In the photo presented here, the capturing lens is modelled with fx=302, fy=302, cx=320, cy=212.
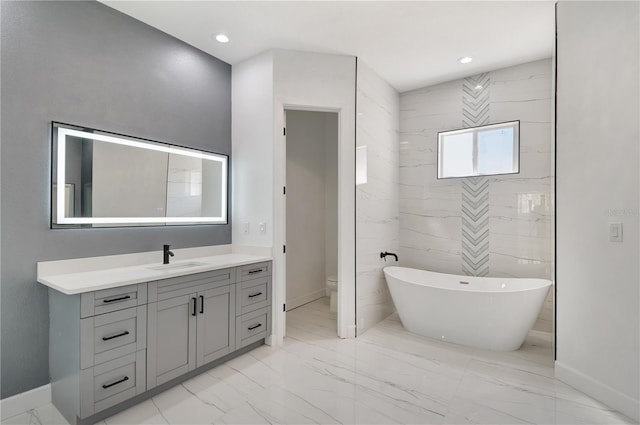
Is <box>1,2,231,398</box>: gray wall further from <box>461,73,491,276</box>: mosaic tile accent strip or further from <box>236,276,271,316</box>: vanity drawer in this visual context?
<box>461,73,491,276</box>: mosaic tile accent strip

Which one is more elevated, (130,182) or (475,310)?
(130,182)

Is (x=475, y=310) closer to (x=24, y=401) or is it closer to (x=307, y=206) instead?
(x=307, y=206)

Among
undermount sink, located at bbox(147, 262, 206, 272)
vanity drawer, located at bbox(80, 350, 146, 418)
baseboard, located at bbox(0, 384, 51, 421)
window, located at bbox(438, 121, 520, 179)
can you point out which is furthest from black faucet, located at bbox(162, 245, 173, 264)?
window, located at bbox(438, 121, 520, 179)

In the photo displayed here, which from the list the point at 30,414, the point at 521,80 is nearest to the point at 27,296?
the point at 30,414

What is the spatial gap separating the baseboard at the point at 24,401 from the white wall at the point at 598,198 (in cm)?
368

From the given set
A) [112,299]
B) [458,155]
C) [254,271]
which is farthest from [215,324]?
[458,155]

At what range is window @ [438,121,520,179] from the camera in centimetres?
338

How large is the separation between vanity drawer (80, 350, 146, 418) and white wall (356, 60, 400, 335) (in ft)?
6.51

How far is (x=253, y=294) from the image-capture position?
9.07ft

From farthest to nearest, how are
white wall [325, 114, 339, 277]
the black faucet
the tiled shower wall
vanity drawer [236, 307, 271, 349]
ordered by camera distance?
white wall [325, 114, 339, 277] → the tiled shower wall → vanity drawer [236, 307, 271, 349] → the black faucet

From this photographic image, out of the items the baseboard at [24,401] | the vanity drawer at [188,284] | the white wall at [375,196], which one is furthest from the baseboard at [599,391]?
the baseboard at [24,401]

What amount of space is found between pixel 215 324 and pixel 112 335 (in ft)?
2.45

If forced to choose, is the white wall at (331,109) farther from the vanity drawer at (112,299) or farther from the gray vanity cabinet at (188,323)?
the vanity drawer at (112,299)

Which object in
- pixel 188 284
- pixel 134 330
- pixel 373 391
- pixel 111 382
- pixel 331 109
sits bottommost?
pixel 373 391
